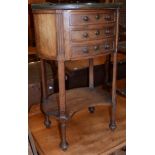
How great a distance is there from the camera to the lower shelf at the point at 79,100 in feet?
4.59

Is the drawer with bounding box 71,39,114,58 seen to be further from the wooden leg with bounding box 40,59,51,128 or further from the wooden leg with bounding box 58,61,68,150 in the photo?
the wooden leg with bounding box 40,59,51,128

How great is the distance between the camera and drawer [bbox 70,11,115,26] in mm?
1120

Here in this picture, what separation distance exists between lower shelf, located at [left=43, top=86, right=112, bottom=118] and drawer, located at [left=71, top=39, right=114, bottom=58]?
0.37m

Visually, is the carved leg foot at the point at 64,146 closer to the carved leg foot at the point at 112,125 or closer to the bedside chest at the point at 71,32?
the bedside chest at the point at 71,32

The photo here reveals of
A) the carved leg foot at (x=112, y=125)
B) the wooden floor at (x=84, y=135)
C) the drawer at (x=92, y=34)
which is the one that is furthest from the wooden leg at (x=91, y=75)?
the drawer at (x=92, y=34)

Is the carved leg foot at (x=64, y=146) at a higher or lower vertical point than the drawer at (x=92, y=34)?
lower

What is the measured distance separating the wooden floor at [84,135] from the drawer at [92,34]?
64cm

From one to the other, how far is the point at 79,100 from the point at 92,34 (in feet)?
1.65

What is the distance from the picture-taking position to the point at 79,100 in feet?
4.96
